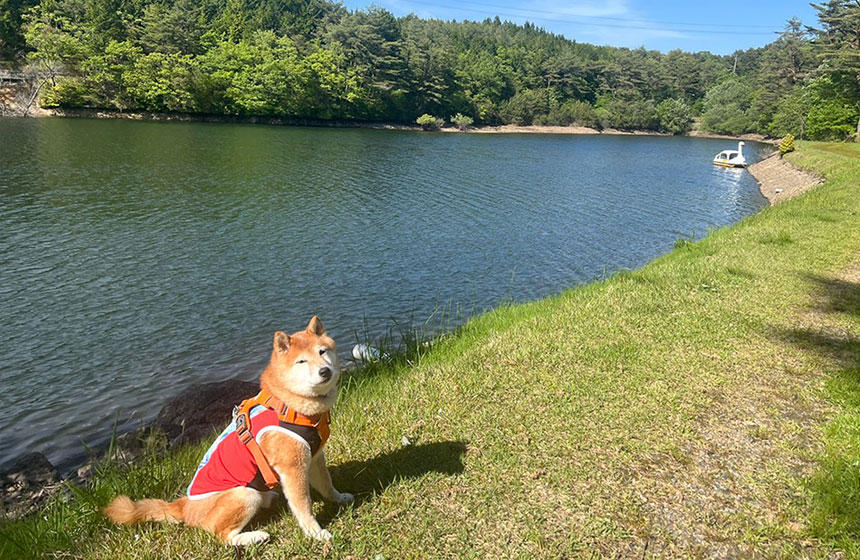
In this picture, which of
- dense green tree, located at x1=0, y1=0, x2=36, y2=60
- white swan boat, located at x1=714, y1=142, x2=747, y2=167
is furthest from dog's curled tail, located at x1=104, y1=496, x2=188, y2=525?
dense green tree, located at x1=0, y1=0, x2=36, y2=60

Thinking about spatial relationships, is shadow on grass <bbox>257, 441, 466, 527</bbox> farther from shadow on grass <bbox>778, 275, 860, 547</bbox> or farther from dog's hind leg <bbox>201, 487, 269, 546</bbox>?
shadow on grass <bbox>778, 275, 860, 547</bbox>

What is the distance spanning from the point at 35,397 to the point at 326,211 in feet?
54.9

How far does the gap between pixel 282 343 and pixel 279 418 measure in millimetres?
566

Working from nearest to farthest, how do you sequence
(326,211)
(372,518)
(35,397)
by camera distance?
(372,518)
(35,397)
(326,211)

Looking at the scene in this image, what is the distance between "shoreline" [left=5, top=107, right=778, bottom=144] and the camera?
216ft

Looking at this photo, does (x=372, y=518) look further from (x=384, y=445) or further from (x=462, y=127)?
(x=462, y=127)

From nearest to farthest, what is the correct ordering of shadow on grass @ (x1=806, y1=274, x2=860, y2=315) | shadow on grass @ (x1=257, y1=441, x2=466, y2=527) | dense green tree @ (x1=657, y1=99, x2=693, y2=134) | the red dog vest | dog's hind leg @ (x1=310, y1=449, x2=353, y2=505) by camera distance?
1. the red dog vest
2. dog's hind leg @ (x1=310, y1=449, x2=353, y2=505)
3. shadow on grass @ (x1=257, y1=441, x2=466, y2=527)
4. shadow on grass @ (x1=806, y1=274, x2=860, y2=315)
5. dense green tree @ (x1=657, y1=99, x2=693, y2=134)

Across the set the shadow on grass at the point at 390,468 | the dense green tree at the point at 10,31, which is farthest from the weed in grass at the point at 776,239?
the dense green tree at the point at 10,31

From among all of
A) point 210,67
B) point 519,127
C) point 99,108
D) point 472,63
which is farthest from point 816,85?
point 99,108

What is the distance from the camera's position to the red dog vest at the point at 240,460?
155 inches

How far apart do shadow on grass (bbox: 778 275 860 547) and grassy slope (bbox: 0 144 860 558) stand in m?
0.02

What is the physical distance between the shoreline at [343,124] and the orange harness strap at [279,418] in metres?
74.7

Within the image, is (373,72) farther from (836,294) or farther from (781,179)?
(836,294)

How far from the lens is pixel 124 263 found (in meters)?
15.7
